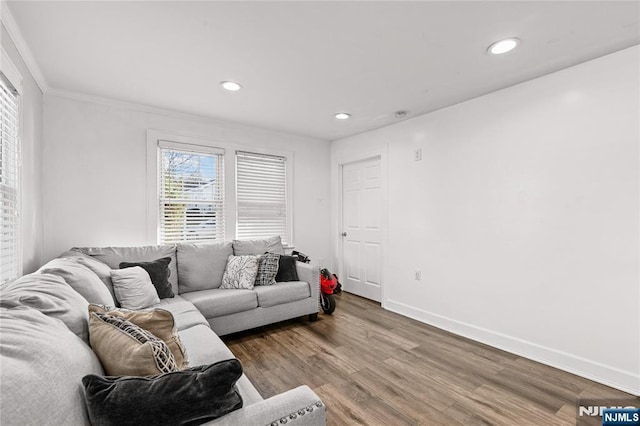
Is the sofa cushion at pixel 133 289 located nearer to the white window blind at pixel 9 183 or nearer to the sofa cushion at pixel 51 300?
the white window blind at pixel 9 183

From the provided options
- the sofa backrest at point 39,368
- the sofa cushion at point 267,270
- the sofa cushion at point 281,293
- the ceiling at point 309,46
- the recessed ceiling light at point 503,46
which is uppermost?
the ceiling at point 309,46

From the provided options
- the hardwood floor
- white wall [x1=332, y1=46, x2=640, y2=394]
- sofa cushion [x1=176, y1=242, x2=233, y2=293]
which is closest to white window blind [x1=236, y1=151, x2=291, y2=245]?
A: sofa cushion [x1=176, y1=242, x2=233, y2=293]

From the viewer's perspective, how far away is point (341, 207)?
4.77 meters

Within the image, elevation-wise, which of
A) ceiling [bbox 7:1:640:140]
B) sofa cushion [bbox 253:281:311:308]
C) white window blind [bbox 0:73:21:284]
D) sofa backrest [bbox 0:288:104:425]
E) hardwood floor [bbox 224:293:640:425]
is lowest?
hardwood floor [bbox 224:293:640:425]

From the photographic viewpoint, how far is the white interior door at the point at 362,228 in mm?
4188

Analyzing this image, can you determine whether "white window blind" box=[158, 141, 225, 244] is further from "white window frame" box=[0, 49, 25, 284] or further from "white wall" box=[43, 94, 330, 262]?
"white window frame" box=[0, 49, 25, 284]

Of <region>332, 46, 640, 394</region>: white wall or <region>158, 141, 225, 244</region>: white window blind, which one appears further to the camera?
<region>158, 141, 225, 244</region>: white window blind

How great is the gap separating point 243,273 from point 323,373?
4.41 feet

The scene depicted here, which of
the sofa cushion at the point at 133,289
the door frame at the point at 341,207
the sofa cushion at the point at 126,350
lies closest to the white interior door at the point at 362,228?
the door frame at the point at 341,207

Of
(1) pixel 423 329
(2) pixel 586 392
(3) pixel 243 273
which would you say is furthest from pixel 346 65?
(2) pixel 586 392

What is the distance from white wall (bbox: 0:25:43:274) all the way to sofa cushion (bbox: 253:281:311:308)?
1.89 m

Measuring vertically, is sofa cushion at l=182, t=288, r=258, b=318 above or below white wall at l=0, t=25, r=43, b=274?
below

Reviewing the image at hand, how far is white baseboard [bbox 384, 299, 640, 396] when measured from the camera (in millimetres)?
2133

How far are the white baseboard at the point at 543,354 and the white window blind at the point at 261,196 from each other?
2.22m
